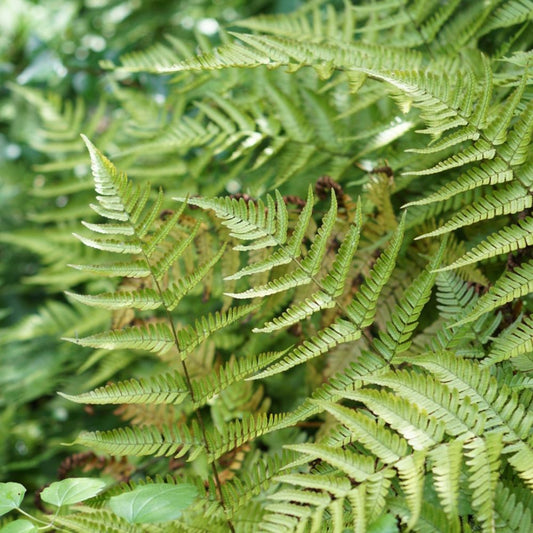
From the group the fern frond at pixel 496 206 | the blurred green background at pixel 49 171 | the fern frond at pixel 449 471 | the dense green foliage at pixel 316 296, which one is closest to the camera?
the fern frond at pixel 449 471

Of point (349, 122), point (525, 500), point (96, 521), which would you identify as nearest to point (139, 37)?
point (349, 122)

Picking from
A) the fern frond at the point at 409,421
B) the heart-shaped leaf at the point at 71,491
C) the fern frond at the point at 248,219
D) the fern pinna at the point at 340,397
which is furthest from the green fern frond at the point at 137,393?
the fern frond at the point at 409,421

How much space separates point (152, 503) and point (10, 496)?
0.23 metres

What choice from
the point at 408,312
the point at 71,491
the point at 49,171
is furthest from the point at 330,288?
the point at 49,171

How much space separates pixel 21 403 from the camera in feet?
6.39

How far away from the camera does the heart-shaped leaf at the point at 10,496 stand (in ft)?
2.78

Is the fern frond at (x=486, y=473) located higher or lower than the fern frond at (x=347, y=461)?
higher

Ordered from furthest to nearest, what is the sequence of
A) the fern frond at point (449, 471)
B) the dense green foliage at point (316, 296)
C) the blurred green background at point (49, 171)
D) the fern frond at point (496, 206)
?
the blurred green background at point (49, 171) → the fern frond at point (496, 206) → the dense green foliage at point (316, 296) → the fern frond at point (449, 471)

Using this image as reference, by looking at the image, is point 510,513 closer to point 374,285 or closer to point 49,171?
point 374,285

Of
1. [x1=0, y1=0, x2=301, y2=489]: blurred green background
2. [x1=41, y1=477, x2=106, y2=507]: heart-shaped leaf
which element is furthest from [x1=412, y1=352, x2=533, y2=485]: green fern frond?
[x1=0, y1=0, x2=301, y2=489]: blurred green background

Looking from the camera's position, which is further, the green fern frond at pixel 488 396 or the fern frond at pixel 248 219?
the fern frond at pixel 248 219

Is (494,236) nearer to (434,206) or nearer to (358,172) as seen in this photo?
(434,206)

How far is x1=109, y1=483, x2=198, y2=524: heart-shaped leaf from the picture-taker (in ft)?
2.60

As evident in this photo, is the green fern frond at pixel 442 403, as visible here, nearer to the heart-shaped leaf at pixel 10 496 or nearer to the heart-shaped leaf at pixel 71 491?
the heart-shaped leaf at pixel 71 491
